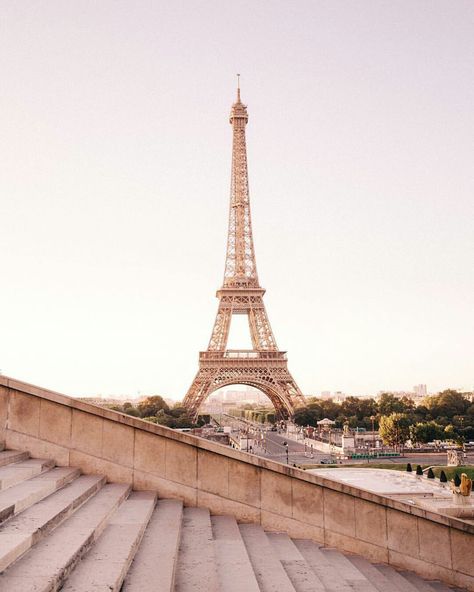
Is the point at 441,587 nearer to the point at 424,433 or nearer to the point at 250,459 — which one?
the point at 250,459

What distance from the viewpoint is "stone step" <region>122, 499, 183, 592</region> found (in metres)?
5.34

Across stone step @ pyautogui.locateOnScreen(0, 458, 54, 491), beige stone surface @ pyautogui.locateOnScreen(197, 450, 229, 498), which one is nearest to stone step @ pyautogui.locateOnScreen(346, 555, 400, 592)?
beige stone surface @ pyautogui.locateOnScreen(197, 450, 229, 498)

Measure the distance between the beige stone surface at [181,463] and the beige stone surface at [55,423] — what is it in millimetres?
1828

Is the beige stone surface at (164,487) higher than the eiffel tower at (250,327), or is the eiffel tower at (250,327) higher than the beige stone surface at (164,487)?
the eiffel tower at (250,327)

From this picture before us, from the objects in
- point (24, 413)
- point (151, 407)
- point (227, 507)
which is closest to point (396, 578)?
point (227, 507)

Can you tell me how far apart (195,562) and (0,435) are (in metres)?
4.98

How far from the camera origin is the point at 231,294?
70.4m

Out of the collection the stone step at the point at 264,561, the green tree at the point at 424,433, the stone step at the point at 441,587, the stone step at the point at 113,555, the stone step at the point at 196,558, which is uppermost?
the stone step at the point at 113,555

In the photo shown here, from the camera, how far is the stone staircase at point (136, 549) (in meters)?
5.21

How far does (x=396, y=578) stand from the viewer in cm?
872

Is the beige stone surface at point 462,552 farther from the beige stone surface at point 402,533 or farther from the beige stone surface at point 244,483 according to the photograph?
the beige stone surface at point 244,483

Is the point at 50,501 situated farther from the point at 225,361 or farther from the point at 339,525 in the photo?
the point at 225,361

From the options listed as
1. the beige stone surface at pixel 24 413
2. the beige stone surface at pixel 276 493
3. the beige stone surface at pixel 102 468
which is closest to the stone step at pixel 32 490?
the beige stone surface at pixel 102 468

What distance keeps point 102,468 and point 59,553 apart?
4253 millimetres
